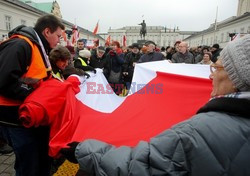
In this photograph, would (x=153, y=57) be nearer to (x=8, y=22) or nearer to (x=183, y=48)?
(x=183, y=48)

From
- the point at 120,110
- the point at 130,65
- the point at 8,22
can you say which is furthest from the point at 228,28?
the point at 120,110

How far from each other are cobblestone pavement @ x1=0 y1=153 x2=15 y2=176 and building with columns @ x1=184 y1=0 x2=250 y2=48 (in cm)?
4089

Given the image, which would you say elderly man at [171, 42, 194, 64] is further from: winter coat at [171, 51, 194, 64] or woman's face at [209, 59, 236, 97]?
woman's face at [209, 59, 236, 97]

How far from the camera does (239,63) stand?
0.89 meters

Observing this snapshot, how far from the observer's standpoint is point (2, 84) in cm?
162

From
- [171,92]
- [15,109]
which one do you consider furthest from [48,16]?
[171,92]

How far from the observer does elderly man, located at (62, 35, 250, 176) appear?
2.71 ft

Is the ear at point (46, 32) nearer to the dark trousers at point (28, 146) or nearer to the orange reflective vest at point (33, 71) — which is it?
the orange reflective vest at point (33, 71)

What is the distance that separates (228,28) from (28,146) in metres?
51.0

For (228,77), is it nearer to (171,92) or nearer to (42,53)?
(171,92)

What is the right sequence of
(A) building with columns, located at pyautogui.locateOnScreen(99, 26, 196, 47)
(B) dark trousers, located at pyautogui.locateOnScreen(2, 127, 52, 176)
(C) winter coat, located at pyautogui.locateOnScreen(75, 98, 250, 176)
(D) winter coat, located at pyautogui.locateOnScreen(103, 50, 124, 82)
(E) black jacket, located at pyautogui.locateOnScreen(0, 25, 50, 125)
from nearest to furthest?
(C) winter coat, located at pyautogui.locateOnScreen(75, 98, 250, 176) → (E) black jacket, located at pyautogui.locateOnScreen(0, 25, 50, 125) → (B) dark trousers, located at pyautogui.locateOnScreen(2, 127, 52, 176) → (D) winter coat, located at pyautogui.locateOnScreen(103, 50, 124, 82) → (A) building with columns, located at pyautogui.locateOnScreen(99, 26, 196, 47)

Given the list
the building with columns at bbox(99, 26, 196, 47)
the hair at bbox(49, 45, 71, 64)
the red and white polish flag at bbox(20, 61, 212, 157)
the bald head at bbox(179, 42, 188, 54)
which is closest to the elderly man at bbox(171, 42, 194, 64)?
the bald head at bbox(179, 42, 188, 54)

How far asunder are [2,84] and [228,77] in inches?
62.9

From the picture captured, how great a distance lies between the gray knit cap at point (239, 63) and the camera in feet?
2.89
